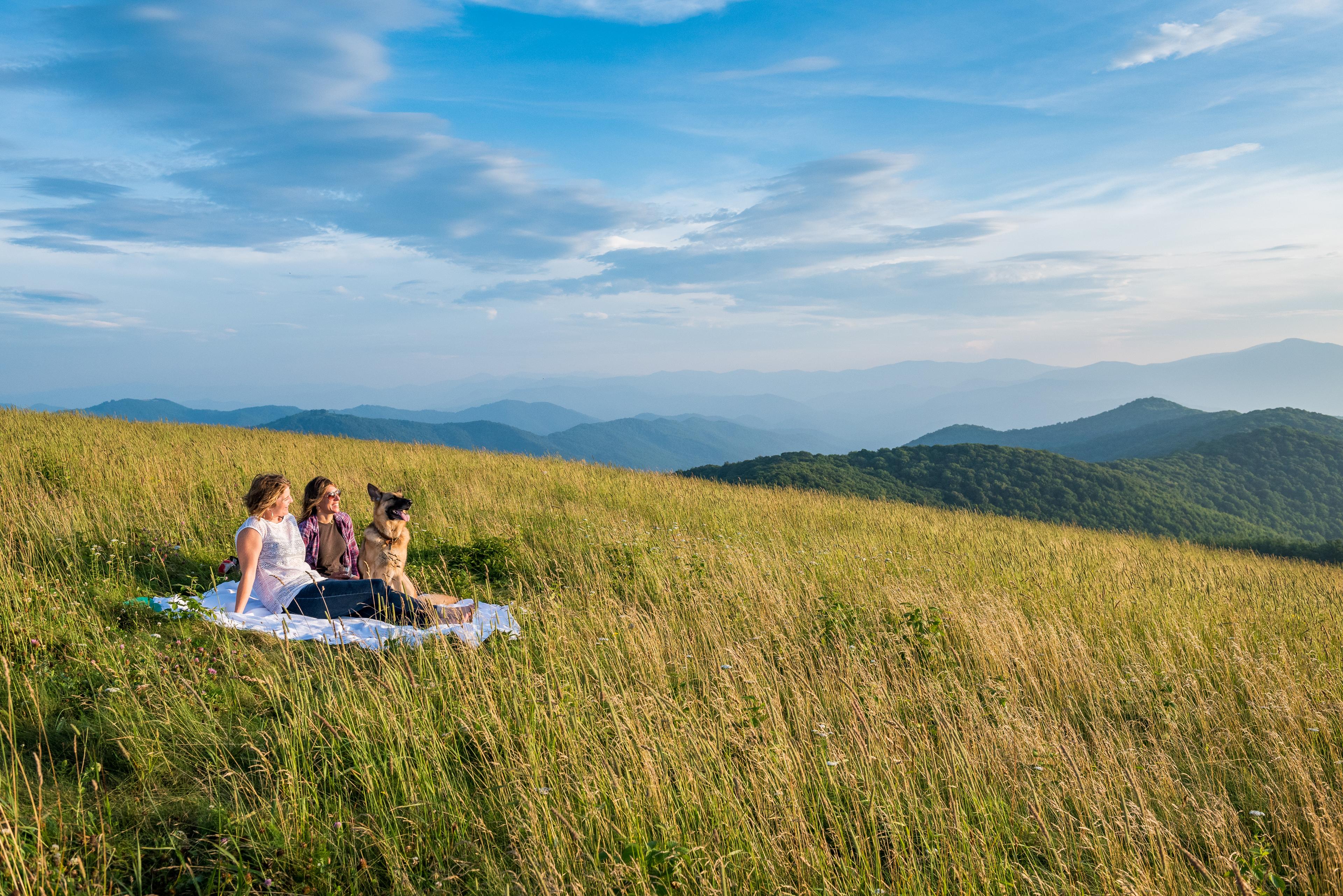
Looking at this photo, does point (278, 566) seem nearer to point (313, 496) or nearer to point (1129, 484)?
point (313, 496)

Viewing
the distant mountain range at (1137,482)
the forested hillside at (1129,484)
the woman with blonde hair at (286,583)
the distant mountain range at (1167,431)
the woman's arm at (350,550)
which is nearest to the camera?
the woman with blonde hair at (286,583)

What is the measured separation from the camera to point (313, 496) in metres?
6.85

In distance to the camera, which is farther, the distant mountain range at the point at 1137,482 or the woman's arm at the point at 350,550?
the distant mountain range at the point at 1137,482

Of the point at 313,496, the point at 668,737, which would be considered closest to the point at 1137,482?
the point at 313,496

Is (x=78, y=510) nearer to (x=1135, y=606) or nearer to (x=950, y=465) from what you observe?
(x=1135, y=606)

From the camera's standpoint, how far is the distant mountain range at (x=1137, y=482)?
156 feet

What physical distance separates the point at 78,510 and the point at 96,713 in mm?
4757

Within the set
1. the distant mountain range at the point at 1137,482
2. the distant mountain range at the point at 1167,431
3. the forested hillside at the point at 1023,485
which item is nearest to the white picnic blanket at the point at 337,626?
the distant mountain range at the point at 1137,482

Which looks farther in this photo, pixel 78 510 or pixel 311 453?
pixel 311 453

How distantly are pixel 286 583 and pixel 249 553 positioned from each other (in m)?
0.44

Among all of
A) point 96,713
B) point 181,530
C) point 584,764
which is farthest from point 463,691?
point 181,530

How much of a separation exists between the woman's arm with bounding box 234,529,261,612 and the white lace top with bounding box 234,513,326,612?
4cm

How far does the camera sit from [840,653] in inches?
195

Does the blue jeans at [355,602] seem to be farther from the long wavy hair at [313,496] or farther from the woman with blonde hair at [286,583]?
the long wavy hair at [313,496]
